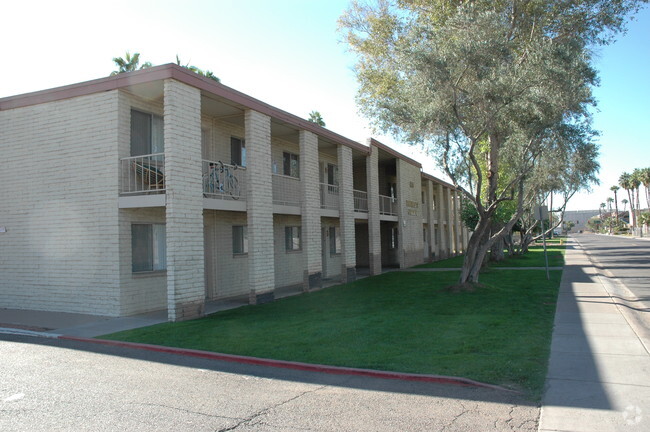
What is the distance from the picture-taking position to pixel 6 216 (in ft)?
44.3

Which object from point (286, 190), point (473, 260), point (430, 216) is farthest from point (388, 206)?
point (473, 260)

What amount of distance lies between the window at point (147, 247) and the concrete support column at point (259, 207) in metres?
2.32

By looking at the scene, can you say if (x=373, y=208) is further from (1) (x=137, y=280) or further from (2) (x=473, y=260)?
(1) (x=137, y=280)

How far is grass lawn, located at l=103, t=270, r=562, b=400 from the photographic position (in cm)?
705

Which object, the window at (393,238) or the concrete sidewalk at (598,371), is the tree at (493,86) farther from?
the window at (393,238)

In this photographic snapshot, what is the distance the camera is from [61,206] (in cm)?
1256

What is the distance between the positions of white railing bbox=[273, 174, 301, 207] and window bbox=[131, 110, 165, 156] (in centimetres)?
445

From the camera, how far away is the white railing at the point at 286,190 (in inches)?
673

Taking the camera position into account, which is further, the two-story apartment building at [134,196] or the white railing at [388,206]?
the white railing at [388,206]

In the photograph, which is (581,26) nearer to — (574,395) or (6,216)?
(574,395)

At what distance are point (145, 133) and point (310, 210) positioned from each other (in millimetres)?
6179

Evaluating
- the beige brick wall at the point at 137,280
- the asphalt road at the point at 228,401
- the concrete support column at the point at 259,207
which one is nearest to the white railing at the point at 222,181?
the concrete support column at the point at 259,207

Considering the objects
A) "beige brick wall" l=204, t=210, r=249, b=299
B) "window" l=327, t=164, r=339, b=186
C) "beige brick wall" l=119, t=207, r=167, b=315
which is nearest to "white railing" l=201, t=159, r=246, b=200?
"beige brick wall" l=204, t=210, r=249, b=299

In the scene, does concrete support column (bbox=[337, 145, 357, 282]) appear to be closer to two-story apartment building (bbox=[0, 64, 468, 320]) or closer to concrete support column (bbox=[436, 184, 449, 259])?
two-story apartment building (bbox=[0, 64, 468, 320])
